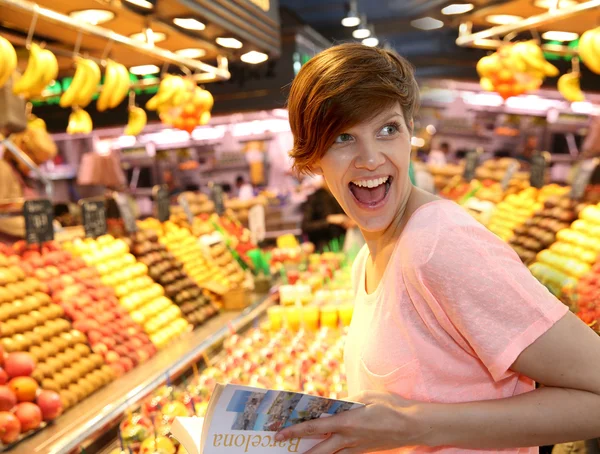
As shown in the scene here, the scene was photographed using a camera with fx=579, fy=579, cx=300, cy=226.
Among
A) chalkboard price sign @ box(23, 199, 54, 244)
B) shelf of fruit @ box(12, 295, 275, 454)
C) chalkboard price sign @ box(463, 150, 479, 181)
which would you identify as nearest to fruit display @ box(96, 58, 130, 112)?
chalkboard price sign @ box(23, 199, 54, 244)

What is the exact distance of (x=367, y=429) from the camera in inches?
44.1

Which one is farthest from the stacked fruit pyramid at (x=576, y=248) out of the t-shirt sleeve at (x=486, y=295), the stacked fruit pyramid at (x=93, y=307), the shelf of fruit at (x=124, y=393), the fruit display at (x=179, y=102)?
the t-shirt sleeve at (x=486, y=295)

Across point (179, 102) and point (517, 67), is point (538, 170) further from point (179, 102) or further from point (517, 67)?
point (179, 102)

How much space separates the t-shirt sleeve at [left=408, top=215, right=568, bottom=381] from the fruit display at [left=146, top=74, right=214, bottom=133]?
187 inches

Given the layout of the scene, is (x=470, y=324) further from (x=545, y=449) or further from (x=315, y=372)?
(x=315, y=372)

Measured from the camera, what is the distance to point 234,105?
1078 centimetres

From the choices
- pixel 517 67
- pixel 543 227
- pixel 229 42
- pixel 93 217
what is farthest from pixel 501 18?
pixel 93 217

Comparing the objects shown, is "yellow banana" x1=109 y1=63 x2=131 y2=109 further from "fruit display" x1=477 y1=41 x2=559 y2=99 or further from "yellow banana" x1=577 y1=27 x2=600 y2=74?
"fruit display" x1=477 y1=41 x2=559 y2=99

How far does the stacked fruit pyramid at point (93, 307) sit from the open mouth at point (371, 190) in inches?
91.3

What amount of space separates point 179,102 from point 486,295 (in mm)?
5054

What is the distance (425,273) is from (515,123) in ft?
49.5

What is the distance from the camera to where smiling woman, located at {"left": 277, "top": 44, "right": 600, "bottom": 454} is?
1.05 metres

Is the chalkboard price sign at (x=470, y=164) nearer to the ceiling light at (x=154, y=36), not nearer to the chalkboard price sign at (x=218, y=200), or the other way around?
the chalkboard price sign at (x=218, y=200)

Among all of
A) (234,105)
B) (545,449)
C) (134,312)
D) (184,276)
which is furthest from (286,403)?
(234,105)
